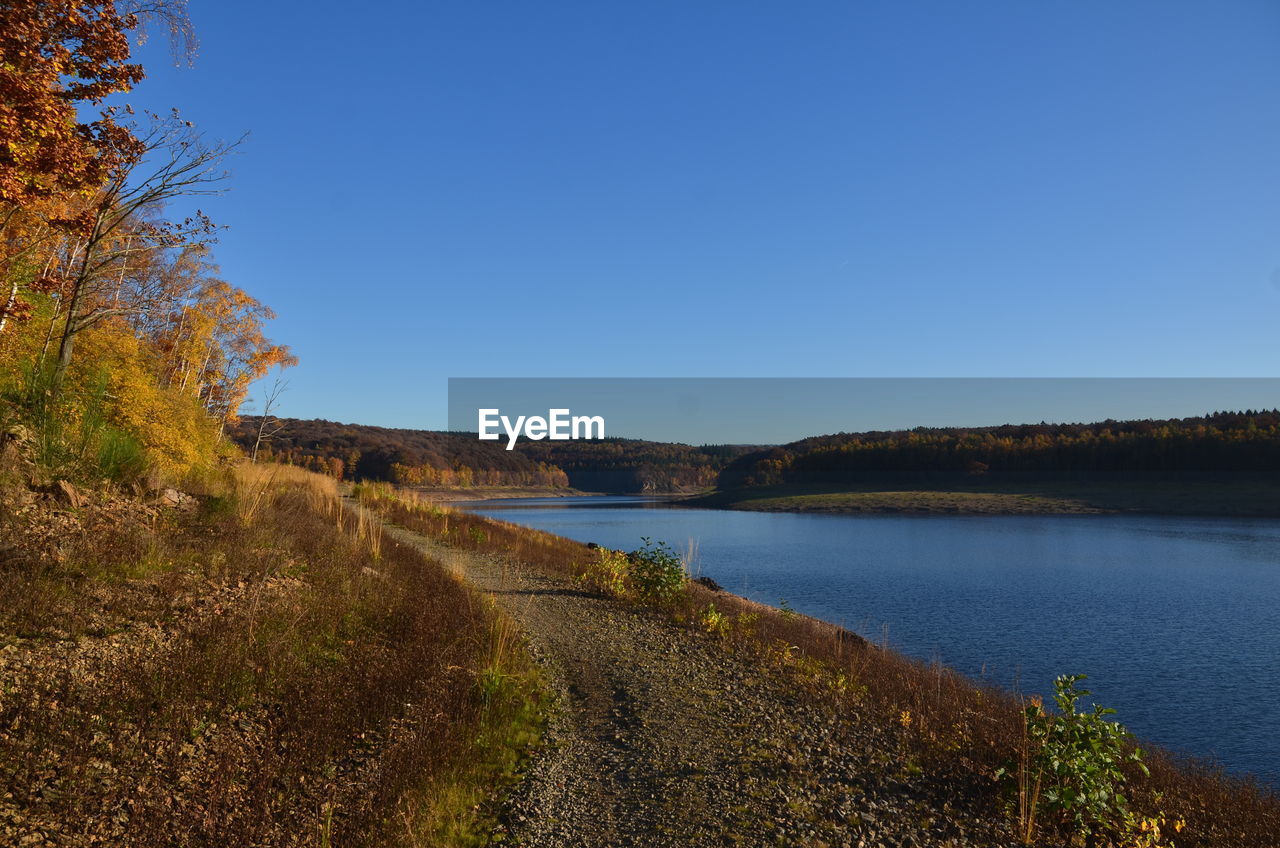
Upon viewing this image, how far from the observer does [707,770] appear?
623cm

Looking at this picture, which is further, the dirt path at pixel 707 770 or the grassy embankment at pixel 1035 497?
the grassy embankment at pixel 1035 497

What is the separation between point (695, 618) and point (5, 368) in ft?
43.6

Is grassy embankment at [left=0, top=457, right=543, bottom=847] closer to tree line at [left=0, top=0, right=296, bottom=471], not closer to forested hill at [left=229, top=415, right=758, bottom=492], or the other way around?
tree line at [left=0, top=0, right=296, bottom=471]

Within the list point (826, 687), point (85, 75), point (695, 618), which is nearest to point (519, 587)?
point (695, 618)

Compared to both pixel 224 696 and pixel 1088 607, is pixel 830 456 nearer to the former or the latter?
pixel 1088 607

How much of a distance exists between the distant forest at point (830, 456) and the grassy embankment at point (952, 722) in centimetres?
3875

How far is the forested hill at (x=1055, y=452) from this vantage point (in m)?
85.9

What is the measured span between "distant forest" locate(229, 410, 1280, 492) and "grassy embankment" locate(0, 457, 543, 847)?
121 feet

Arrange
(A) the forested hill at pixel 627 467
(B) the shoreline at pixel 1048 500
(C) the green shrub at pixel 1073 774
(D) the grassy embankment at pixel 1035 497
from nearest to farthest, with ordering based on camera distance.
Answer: (C) the green shrub at pixel 1073 774 → (B) the shoreline at pixel 1048 500 → (D) the grassy embankment at pixel 1035 497 → (A) the forested hill at pixel 627 467

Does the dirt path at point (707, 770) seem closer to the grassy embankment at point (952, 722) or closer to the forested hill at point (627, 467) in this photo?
the grassy embankment at point (952, 722)

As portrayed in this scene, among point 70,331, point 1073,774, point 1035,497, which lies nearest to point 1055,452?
point 1035,497

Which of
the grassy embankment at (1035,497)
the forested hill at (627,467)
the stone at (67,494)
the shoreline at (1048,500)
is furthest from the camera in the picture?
the forested hill at (627,467)

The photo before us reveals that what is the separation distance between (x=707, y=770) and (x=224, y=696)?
4.52 m

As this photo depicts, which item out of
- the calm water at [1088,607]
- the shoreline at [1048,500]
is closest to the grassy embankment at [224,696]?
the calm water at [1088,607]
